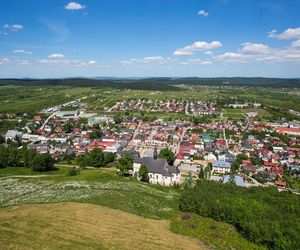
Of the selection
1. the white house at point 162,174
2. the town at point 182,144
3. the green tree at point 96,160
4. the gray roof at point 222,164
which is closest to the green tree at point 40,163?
the town at point 182,144

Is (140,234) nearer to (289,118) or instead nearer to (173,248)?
(173,248)

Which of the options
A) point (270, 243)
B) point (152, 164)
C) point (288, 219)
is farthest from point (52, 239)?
point (152, 164)

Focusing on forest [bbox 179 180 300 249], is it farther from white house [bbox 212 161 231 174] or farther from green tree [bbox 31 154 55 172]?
green tree [bbox 31 154 55 172]

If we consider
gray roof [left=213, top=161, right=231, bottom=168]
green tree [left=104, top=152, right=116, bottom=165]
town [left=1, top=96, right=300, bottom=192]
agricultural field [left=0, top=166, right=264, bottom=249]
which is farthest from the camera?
green tree [left=104, top=152, right=116, bottom=165]

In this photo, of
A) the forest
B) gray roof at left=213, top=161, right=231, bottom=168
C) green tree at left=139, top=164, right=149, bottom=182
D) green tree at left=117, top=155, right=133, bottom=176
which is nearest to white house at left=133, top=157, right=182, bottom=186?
green tree at left=139, top=164, right=149, bottom=182

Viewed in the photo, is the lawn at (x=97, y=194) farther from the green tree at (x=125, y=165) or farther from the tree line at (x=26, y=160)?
the tree line at (x=26, y=160)

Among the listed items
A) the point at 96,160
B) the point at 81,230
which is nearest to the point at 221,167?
the point at 96,160
